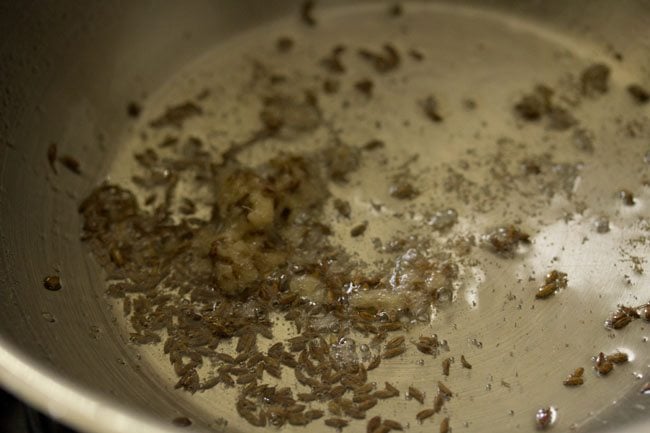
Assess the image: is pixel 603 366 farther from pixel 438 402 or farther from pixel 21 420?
pixel 21 420

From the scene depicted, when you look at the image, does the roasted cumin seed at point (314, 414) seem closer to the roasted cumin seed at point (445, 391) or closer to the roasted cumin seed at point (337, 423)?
the roasted cumin seed at point (337, 423)

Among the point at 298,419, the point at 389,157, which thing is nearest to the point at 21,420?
the point at 298,419

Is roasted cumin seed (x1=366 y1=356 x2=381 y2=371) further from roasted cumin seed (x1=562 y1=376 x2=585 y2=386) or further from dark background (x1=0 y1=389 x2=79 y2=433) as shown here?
dark background (x1=0 y1=389 x2=79 y2=433)

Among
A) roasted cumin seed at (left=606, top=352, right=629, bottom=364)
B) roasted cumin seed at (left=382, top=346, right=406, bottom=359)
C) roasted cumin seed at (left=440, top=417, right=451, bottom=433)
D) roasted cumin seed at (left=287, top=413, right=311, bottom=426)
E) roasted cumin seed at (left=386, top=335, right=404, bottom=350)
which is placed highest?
roasted cumin seed at (left=386, top=335, right=404, bottom=350)

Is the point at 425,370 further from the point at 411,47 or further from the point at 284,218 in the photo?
the point at 411,47

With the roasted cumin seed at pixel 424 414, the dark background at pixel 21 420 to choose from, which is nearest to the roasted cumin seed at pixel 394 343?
the roasted cumin seed at pixel 424 414

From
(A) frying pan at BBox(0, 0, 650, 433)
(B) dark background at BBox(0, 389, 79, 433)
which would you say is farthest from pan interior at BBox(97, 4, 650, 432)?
(B) dark background at BBox(0, 389, 79, 433)
